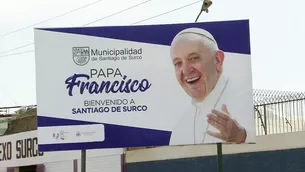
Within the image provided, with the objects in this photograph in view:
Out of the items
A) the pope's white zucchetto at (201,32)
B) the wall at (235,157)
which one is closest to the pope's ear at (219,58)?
the pope's white zucchetto at (201,32)

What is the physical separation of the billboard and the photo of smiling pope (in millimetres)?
19

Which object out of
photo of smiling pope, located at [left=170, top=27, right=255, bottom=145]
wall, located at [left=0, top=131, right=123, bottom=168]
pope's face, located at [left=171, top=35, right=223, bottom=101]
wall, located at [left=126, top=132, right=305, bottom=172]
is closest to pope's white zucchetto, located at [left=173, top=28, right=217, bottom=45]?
photo of smiling pope, located at [left=170, top=27, right=255, bottom=145]

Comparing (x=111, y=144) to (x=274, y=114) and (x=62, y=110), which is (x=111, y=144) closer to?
(x=62, y=110)

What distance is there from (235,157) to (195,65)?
3448 millimetres

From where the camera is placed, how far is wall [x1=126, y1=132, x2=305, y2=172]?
1452cm

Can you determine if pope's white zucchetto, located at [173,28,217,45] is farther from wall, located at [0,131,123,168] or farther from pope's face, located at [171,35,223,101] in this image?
wall, located at [0,131,123,168]

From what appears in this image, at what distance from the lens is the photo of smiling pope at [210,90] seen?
1285 cm

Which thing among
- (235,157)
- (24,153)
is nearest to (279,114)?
(235,157)

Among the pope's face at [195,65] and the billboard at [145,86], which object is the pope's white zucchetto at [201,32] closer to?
the billboard at [145,86]

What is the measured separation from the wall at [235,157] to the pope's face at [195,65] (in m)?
2.68

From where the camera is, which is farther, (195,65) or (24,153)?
(24,153)

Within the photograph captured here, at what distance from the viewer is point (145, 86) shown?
1307cm

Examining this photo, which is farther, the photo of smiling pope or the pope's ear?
the pope's ear

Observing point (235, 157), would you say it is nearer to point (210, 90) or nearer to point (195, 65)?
point (210, 90)
